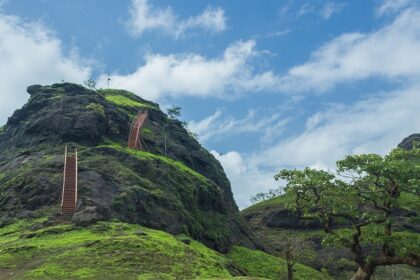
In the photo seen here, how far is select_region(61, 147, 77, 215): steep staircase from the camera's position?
180 ft

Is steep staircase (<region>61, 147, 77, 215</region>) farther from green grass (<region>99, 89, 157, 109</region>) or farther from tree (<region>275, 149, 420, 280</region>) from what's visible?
green grass (<region>99, 89, 157, 109</region>)

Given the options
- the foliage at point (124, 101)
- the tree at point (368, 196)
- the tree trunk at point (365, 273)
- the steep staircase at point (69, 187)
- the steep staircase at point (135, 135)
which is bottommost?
the tree trunk at point (365, 273)

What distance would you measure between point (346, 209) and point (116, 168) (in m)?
42.6

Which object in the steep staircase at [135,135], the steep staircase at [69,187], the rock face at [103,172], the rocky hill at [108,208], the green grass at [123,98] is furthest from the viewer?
the green grass at [123,98]

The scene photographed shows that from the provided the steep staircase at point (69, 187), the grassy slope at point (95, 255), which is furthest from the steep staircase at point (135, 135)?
the grassy slope at point (95, 255)

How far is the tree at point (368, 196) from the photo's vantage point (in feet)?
94.8

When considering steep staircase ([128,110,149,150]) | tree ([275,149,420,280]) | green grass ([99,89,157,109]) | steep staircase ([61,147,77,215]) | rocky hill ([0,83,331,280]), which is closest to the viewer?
tree ([275,149,420,280])

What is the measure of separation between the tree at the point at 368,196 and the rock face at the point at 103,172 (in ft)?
86.2

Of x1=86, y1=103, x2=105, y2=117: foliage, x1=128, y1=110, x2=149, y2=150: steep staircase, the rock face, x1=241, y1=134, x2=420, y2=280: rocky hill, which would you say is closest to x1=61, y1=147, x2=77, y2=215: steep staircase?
the rock face

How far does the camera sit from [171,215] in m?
65.2

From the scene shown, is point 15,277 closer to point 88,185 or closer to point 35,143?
point 88,185

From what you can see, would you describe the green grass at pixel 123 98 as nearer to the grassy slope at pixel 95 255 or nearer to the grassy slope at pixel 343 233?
the grassy slope at pixel 343 233

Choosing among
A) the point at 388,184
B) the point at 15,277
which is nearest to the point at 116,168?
the point at 15,277

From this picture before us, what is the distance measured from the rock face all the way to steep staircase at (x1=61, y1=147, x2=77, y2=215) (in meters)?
0.99
